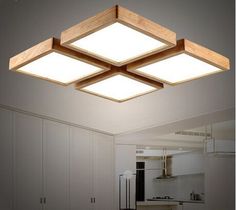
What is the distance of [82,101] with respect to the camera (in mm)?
6852

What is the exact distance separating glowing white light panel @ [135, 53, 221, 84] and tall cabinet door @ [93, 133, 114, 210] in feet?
16.0

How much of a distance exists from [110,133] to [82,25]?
5912 mm

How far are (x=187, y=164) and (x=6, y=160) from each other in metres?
8.36

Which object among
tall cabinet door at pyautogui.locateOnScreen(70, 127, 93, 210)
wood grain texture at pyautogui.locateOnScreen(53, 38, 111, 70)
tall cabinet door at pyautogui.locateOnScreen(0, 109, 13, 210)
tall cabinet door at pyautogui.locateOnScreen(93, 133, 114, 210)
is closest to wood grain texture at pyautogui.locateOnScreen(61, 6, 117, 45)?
wood grain texture at pyautogui.locateOnScreen(53, 38, 111, 70)

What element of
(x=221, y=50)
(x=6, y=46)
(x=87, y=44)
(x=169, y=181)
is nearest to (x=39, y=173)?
(x=6, y=46)

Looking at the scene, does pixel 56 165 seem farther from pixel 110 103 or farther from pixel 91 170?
pixel 110 103

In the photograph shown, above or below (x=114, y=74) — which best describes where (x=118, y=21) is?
above

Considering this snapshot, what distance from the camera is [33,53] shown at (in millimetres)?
3482

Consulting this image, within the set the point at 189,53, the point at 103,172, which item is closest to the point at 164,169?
the point at 103,172

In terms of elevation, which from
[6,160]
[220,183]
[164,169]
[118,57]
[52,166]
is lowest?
[220,183]

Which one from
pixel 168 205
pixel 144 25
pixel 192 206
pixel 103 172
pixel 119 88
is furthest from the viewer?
pixel 168 205

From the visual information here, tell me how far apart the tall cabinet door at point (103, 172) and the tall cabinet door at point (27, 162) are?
154cm

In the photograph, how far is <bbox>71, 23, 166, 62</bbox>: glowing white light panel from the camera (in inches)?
116

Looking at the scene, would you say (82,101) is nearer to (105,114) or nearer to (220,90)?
(105,114)
